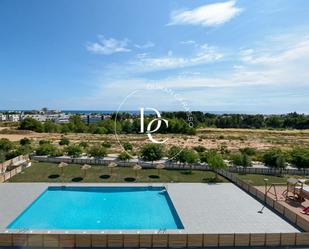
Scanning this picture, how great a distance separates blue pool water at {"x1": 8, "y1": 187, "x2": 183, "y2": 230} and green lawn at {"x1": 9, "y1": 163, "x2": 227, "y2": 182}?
2.63m

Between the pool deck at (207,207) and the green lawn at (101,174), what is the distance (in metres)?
1.63

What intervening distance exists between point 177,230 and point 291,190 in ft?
45.8

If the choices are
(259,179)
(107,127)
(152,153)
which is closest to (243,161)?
(259,179)

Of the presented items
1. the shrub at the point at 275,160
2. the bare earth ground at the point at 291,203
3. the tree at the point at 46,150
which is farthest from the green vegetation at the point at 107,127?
the bare earth ground at the point at 291,203

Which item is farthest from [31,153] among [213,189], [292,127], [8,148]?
[292,127]

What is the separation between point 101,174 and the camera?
3123cm

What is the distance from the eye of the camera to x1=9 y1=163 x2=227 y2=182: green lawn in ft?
95.8

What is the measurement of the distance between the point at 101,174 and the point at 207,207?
527 inches

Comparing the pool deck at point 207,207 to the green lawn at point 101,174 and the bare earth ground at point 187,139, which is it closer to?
the green lawn at point 101,174

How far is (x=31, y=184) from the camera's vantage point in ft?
89.4

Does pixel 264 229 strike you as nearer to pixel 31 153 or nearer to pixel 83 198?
pixel 83 198

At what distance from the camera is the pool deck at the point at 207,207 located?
18.5 m

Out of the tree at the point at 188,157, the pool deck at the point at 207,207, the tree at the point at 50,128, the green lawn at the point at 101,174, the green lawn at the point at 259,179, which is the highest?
the tree at the point at 50,128

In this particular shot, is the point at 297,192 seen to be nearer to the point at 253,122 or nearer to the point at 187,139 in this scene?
the point at 187,139
